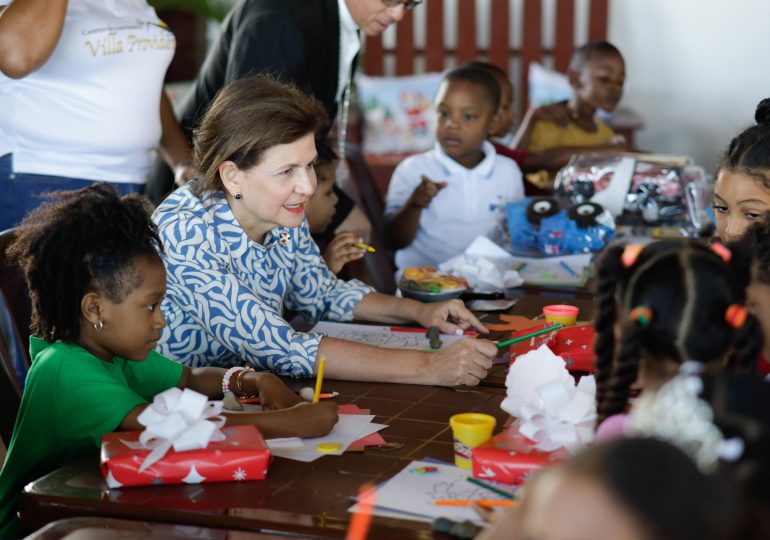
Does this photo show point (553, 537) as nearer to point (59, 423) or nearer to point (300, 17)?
point (59, 423)

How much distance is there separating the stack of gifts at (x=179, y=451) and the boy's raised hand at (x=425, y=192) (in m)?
1.86

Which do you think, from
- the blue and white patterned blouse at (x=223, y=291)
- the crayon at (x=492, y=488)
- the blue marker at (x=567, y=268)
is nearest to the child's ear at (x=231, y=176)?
the blue and white patterned blouse at (x=223, y=291)

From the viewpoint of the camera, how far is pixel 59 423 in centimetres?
157

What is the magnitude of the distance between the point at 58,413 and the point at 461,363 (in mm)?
684

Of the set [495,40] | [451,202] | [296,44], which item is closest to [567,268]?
[451,202]

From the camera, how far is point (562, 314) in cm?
220

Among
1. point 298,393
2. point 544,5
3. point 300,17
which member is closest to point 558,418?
point 298,393

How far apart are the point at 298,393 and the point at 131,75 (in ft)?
3.81

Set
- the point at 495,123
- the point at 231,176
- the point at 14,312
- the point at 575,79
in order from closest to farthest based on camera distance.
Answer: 1. the point at 14,312
2. the point at 231,176
3. the point at 495,123
4. the point at 575,79

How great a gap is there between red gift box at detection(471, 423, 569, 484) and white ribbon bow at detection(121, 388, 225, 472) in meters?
0.36

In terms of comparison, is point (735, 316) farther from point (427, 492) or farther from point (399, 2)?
point (399, 2)

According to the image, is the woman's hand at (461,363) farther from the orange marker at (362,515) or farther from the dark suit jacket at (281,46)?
the dark suit jacket at (281,46)

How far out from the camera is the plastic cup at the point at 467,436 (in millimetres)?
1447

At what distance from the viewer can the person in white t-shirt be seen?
2502 millimetres
